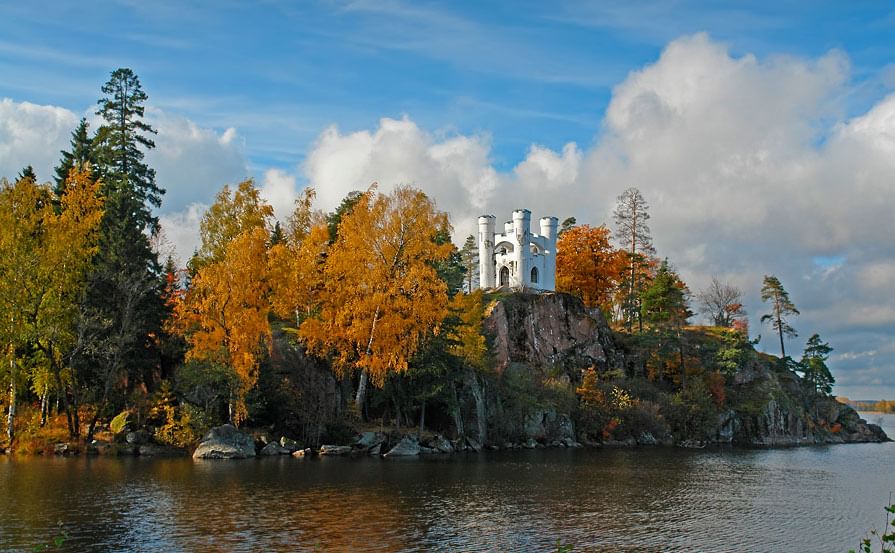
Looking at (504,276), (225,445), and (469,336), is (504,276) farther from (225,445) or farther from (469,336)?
(225,445)

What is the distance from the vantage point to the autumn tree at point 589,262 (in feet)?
288

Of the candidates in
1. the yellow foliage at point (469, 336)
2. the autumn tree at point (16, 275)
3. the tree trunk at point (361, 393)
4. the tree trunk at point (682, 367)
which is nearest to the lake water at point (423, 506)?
the autumn tree at point (16, 275)

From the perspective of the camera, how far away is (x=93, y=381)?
4475 centimetres

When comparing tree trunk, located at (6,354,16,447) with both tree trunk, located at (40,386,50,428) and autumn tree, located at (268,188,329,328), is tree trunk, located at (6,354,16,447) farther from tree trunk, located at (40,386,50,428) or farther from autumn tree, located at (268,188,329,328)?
autumn tree, located at (268,188,329,328)

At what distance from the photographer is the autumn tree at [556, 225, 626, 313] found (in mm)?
87750

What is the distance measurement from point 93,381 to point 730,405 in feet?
190

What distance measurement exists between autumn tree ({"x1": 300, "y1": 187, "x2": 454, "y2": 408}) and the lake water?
301 inches

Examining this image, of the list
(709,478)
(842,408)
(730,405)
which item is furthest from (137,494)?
(842,408)

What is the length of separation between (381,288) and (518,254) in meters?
32.2

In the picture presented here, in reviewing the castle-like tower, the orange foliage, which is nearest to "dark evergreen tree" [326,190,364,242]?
the castle-like tower

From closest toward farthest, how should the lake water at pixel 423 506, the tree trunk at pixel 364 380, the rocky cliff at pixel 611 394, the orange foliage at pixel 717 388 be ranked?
1. the lake water at pixel 423 506
2. the tree trunk at pixel 364 380
3. the rocky cliff at pixel 611 394
4. the orange foliage at pixel 717 388

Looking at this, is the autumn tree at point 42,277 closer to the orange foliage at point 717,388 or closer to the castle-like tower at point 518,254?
the castle-like tower at point 518,254

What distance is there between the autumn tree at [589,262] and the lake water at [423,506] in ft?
147

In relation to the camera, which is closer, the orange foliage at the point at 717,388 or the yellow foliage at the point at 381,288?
the yellow foliage at the point at 381,288
